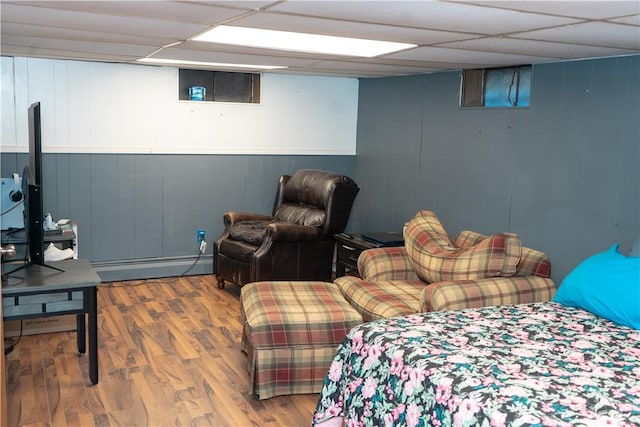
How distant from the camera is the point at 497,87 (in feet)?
15.7

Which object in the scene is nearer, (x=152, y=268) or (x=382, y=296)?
(x=382, y=296)

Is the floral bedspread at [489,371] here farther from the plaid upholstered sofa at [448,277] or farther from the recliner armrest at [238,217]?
the recliner armrest at [238,217]

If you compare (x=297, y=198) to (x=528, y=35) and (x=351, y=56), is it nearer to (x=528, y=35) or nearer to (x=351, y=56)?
(x=351, y=56)

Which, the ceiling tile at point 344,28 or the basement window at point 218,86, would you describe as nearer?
the ceiling tile at point 344,28

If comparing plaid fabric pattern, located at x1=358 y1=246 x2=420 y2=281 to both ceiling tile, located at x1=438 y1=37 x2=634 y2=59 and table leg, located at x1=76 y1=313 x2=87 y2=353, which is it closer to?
ceiling tile, located at x1=438 y1=37 x2=634 y2=59

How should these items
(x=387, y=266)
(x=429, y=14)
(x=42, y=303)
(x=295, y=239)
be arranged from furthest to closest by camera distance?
A: (x=295, y=239)
(x=387, y=266)
(x=42, y=303)
(x=429, y=14)

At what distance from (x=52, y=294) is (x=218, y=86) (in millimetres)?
3259

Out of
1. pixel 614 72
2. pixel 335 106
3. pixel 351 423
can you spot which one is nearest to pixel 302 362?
pixel 351 423

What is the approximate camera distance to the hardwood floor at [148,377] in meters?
3.23

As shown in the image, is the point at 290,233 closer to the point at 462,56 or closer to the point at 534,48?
the point at 462,56

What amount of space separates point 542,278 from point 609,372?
1.39m

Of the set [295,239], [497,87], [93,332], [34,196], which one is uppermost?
[497,87]

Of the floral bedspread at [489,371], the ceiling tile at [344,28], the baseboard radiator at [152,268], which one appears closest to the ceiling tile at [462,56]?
the ceiling tile at [344,28]

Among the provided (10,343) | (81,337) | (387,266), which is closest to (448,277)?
(387,266)
